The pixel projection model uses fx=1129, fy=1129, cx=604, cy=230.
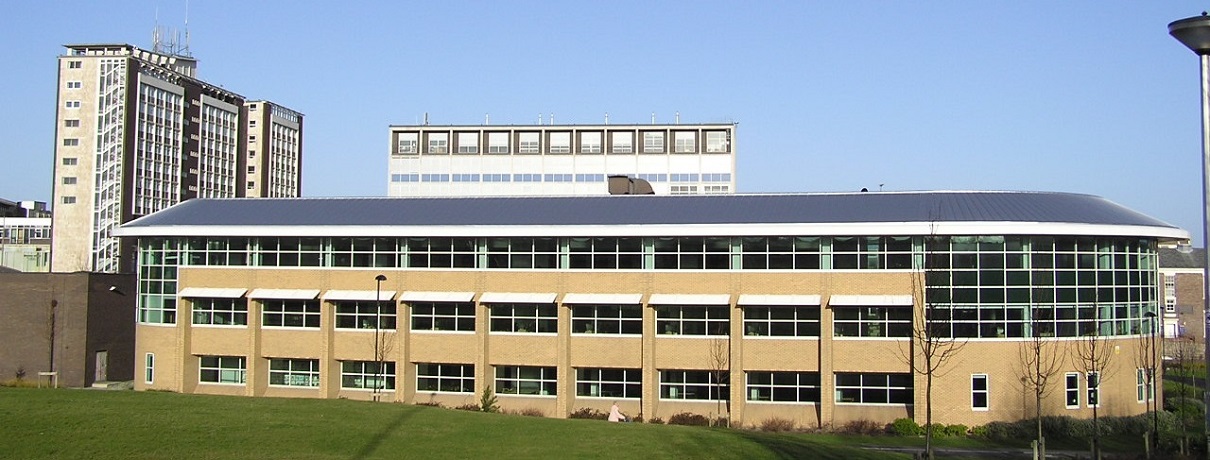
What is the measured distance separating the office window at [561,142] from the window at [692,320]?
39.2 m

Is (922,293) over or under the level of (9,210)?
under

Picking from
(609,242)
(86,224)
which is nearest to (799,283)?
(609,242)

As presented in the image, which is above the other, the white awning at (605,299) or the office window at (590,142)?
the office window at (590,142)

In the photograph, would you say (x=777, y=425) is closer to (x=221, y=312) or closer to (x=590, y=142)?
(x=221, y=312)

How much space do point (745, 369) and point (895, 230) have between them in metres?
8.59

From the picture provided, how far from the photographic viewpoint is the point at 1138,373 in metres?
48.9

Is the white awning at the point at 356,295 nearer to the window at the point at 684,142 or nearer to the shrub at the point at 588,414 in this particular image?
the shrub at the point at 588,414

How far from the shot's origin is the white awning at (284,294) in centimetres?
5197

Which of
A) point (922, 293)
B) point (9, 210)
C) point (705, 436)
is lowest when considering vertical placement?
point (705, 436)

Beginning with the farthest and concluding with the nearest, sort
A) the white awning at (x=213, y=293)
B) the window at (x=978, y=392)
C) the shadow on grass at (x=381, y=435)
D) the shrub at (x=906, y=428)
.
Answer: the white awning at (x=213, y=293) < the window at (x=978, y=392) < the shrub at (x=906, y=428) < the shadow on grass at (x=381, y=435)

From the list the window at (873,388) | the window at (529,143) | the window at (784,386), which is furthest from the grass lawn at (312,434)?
the window at (529,143)

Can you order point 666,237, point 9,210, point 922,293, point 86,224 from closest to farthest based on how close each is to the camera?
point 922,293, point 666,237, point 86,224, point 9,210

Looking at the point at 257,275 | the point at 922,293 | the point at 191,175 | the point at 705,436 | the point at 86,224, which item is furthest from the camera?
the point at 191,175

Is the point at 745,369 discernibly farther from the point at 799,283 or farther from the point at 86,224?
the point at 86,224
